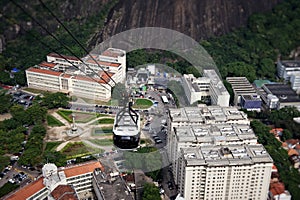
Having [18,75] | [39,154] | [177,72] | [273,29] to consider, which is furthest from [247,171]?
[273,29]

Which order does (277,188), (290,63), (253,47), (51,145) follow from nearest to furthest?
(277,188), (51,145), (290,63), (253,47)

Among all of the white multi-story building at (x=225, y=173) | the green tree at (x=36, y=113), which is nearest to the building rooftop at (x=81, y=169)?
the white multi-story building at (x=225, y=173)

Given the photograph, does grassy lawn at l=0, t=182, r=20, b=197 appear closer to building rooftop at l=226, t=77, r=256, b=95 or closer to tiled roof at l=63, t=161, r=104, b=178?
tiled roof at l=63, t=161, r=104, b=178

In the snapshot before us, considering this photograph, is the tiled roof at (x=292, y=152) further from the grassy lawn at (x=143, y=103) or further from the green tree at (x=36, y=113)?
the green tree at (x=36, y=113)

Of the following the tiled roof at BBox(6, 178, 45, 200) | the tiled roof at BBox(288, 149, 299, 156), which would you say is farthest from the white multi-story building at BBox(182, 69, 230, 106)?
the tiled roof at BBox(6, 178, 45, 200)

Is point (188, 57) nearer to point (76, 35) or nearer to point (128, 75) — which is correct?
point (128, 75)

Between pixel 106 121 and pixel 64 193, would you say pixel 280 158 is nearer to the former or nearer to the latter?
pixel 106 121

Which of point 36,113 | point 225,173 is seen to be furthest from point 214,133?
point 36,113
